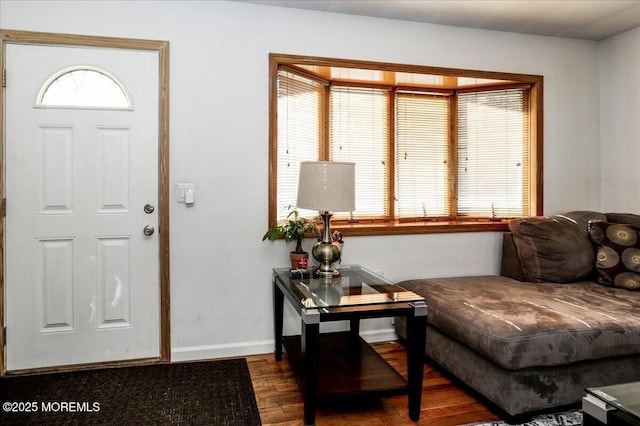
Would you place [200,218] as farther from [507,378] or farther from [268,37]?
[507,378]

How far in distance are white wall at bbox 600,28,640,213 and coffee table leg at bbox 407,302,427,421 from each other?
2424 mm

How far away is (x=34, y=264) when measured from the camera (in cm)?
266

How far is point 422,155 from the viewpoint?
11.9 feet

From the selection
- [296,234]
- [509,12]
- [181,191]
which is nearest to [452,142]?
[509,12]

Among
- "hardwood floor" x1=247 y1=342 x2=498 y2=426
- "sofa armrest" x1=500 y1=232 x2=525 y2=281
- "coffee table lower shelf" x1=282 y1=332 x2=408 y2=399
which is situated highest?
"sofa armrest" x1=500 y1=232 x2=525 y2=281

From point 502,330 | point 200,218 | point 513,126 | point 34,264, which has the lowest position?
point 502,330

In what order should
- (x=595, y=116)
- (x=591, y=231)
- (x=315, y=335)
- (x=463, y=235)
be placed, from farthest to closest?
(x=595, y=116), (x=463, y=235), (x=591, y=231), (x=315, y=335)

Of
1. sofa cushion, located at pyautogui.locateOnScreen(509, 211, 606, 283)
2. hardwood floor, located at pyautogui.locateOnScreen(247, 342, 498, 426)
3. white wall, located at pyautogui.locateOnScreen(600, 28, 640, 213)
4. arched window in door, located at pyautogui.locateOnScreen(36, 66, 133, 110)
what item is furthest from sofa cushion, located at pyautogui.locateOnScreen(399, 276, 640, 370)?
arched window in door, located at pyautogui.locateOnScreen(36, 66, 133, 110)

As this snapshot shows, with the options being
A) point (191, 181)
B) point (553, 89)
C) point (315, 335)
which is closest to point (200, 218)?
point (191, 181)

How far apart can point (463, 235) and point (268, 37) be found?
2.04 metres

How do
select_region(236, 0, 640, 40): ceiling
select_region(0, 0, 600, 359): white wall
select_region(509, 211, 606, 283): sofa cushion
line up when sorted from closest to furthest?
select_region(0, 0, 600, 359): white wall → select_region(236, 0, 640, 40): ceiling → select_region(509, 211, 606, 283): sofa cushion

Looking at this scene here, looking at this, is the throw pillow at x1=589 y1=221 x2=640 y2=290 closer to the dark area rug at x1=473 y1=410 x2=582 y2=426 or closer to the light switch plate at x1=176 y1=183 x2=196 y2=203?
the dark area rug at x1=473 y1=410 x2=582 y2=426

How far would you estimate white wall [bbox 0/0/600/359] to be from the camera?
2.78 metres

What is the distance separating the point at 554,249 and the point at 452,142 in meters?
1.16
